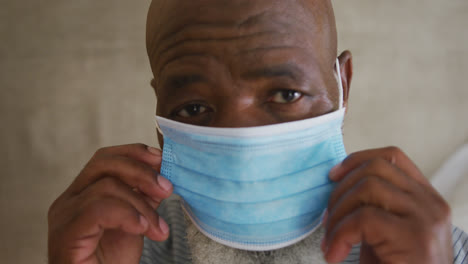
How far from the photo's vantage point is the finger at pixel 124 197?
3.03 feet

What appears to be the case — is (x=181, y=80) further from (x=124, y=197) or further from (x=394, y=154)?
(x=394, y=154)

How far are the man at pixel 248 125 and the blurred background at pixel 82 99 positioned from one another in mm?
796

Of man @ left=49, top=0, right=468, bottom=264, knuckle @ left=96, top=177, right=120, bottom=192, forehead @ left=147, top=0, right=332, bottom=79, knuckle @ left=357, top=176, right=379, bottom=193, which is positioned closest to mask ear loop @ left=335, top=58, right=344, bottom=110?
man @ left=49, top=0, right=468, bottom=264

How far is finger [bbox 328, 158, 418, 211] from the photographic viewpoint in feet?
2.60

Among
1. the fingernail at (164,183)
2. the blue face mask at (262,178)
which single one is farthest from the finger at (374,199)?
the fingernail at (164,183)

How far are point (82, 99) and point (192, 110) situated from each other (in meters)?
1.06

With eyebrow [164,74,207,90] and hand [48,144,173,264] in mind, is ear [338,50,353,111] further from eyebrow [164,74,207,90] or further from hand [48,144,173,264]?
hand [48,144,173,264]

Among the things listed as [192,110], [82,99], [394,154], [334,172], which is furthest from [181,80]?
[82,99]

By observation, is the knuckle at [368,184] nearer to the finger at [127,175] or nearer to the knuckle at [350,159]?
the knuckle at [350,159]

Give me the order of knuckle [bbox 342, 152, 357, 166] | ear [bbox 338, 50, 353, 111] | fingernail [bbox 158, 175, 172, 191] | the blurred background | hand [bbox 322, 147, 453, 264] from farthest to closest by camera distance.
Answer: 1. the blurred background
2. ear [bbox 338, 50, 353, 111]
3. fingernail [bbox 158, 175, 172, 191]
4. knuckle [bbox 342, 152, 357, 166]
5. hand [bbox 322, 147, 453, 264]

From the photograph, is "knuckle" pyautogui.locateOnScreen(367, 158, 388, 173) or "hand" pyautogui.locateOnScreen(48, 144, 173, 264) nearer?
"knuckle" pyautogui.locateOnScreen(367, 158, 388, 173)

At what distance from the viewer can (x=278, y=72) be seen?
1006 mm

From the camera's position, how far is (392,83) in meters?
1.85

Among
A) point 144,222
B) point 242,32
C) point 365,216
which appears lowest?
point 144,222
